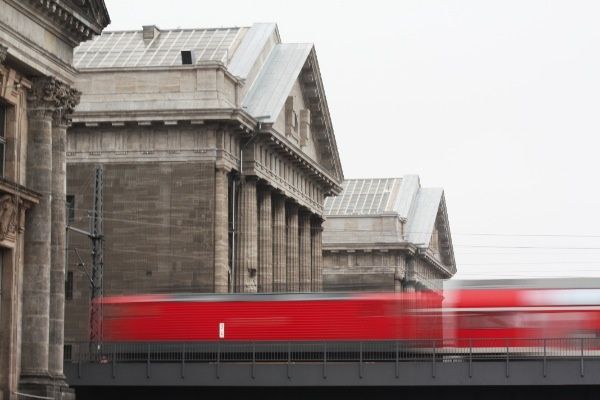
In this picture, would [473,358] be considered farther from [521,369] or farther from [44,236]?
[44,236]

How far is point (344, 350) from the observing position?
75.1 metres

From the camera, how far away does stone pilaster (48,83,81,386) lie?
6044cm

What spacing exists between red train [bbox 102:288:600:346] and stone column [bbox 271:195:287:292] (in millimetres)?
21227

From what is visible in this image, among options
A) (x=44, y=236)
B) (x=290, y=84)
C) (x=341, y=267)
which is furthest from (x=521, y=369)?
(x=341, y=267)

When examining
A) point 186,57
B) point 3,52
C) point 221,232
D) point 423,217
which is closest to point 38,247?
point 3,52

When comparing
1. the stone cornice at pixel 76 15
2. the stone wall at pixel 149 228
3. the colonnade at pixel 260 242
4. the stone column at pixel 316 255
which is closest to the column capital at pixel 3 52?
the stone cornice at pixel 76 15

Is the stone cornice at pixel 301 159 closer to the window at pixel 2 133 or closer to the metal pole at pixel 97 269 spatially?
the metal pole at pixel 97 269

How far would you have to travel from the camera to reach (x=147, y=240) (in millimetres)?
90250

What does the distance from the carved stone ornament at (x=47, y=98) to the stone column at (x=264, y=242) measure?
124 ft

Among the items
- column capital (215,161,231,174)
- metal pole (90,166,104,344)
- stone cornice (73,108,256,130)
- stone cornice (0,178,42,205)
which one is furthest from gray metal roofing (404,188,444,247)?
stone cornice (0,178,42,205)

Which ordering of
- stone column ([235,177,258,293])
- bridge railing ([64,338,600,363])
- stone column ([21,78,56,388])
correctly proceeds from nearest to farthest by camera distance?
stone column ([21,78,56,388])
bridge railing ([64,338,600,363])
stone column ([235,177,258,293])

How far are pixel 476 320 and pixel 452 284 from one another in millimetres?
2032

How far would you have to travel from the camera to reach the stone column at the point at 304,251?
10925 centimetres

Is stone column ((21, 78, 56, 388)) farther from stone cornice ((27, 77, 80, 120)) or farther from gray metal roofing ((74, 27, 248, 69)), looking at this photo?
gray metal roofing ((74, 27, 248, 69))
